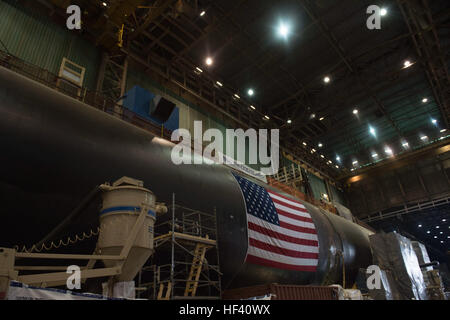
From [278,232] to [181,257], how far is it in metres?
5.67

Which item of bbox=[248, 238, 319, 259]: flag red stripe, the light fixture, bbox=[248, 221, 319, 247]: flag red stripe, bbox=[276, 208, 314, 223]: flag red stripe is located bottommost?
bbox=[248, 238, 319, 259]: flag red stripe

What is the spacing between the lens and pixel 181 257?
10.6 meters

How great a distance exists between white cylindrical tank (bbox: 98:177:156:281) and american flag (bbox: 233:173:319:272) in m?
6.29

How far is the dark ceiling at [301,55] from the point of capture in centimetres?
2216

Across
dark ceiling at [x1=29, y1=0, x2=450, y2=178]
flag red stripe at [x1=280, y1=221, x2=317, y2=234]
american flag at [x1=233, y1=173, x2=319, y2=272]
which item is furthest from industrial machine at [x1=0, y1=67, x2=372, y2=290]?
dark ceiling at [x1=29, y1=0, x2=450, y2=178]

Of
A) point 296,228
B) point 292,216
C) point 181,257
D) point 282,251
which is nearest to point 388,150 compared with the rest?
point 292,216

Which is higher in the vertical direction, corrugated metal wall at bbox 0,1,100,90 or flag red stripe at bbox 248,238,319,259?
corrugated metal wall at bbox 0,1,100,90

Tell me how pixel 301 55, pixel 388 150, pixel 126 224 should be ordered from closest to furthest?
pixel 126 224 < pixel 301 55 < pixel 388 150

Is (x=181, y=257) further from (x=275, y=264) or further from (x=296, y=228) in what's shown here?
(x=296, y=228)

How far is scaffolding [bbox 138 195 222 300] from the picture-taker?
30.5ft

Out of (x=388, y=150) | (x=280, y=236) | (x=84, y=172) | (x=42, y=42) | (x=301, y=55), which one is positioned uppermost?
(x=301, y=55)

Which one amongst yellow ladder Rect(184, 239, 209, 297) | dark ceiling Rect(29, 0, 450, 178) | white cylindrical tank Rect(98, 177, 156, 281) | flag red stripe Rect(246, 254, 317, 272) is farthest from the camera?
dark ceiling Rect(29, 0, 450, 178)

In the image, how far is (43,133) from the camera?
26.6 feet

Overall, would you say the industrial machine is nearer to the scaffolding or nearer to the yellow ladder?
the scaffolding
